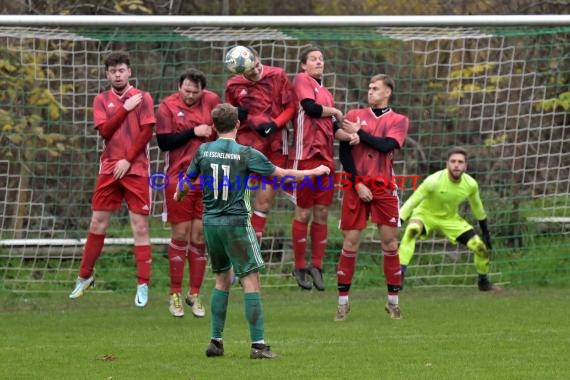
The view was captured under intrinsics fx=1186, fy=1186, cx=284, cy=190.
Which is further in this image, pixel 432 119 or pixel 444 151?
pixel 444 151

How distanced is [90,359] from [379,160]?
3.34 meters

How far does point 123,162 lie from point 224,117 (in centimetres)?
265

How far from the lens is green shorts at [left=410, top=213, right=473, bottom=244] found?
12602mm

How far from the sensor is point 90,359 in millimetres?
8516

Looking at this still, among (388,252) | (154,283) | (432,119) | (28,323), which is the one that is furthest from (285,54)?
(28,323)

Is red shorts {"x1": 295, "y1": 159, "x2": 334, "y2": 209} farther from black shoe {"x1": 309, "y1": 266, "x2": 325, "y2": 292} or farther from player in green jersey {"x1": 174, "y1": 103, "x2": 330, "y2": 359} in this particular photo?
player in green jersey {"x1": 174, "y1": 103, "x2": 330, "y2": 359}

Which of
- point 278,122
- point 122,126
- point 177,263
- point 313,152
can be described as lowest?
point 177,263

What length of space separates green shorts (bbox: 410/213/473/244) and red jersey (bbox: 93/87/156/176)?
3.42m

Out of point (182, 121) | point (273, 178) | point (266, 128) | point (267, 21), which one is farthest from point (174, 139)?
point (267, 21)

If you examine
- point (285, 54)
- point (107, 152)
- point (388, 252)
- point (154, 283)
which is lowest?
point (154, 283)

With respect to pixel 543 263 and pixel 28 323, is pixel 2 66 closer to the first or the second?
pixel 28 323

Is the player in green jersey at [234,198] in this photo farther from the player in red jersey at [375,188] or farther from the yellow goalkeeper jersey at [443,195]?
the yellow goalkeeper jersey at [443,195]

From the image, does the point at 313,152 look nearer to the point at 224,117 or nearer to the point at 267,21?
the point at 267,21

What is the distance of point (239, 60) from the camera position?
10.6m
